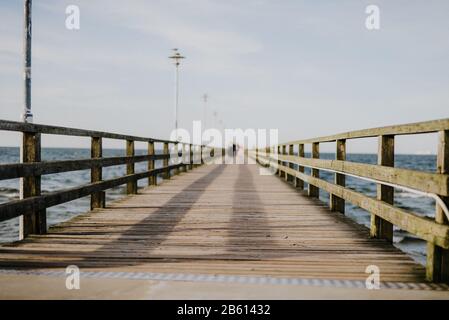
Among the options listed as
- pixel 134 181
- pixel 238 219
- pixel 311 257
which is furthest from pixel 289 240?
pixel 134 181

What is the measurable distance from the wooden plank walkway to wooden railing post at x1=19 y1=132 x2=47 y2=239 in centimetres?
16

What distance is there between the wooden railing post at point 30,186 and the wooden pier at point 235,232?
0.01 metres

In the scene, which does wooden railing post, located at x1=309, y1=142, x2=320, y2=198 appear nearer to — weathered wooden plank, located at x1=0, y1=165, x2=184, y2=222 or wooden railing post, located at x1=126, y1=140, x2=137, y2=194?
wooden railing post, located at x1=126, y1=140, x2=137, y2=194

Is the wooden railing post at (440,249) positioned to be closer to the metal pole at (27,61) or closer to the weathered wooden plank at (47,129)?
the weathered wooden plank at (47,129)

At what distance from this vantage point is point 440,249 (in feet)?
12.2

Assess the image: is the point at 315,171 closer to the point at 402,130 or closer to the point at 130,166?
the point at 130,166

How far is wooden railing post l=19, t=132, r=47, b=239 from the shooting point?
5.40 m

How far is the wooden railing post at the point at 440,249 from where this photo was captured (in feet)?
11.8

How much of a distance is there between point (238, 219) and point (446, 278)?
3669 mm

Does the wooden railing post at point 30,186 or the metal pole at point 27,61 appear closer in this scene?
the wooden railing post at point 30,186

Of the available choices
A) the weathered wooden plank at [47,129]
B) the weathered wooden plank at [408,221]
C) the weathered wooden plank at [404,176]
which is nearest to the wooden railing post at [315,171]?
the weathered wooden plank at [404,176]

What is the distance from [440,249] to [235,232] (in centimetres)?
274

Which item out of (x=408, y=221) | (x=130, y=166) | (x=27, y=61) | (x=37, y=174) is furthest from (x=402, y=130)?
(x=130, y=166)
